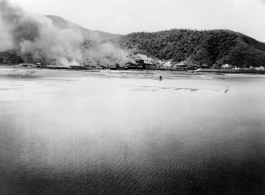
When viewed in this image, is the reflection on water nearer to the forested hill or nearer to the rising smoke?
the rising smoke

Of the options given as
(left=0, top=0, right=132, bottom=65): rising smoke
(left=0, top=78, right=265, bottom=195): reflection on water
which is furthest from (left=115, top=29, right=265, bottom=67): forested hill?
(left=0, top=78, right=265, bottom=195): reflection on water

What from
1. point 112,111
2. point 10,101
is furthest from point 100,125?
point 10,101

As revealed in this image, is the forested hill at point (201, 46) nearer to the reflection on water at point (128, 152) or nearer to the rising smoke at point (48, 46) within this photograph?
the rising smoke at point (48, 46)

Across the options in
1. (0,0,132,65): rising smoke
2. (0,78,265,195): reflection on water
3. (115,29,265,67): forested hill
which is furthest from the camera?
(115,29,265,67): forested hill

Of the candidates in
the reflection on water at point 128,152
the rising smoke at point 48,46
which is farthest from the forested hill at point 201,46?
the reflection on water at point 128,152

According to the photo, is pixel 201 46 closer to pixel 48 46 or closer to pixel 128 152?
pixel 48 46
